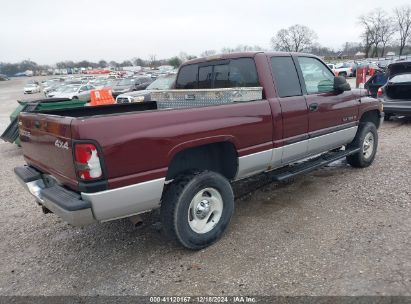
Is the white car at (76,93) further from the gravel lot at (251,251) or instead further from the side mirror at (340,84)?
the side mirror at (340,84)

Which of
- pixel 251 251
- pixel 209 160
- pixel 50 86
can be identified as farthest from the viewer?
pixel 50 86

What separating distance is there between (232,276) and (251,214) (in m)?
1.39

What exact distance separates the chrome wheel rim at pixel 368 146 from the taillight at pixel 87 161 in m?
4.74

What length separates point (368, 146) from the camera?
6273mm

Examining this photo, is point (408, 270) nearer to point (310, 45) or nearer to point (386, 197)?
point (386, 197)

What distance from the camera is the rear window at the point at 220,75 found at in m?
4.41

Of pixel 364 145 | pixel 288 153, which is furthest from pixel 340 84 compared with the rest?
pixel 364 145

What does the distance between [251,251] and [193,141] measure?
49.8 inches

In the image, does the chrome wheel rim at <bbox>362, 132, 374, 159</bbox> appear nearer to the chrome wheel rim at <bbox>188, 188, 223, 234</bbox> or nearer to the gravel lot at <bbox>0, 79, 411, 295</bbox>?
the gravel lot at <bbox>0, 79, 411, 295</bbox>

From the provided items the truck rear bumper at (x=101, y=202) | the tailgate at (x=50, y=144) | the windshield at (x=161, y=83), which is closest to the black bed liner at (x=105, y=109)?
the tailgate at (x=50, y=144)

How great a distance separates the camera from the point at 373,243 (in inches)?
145

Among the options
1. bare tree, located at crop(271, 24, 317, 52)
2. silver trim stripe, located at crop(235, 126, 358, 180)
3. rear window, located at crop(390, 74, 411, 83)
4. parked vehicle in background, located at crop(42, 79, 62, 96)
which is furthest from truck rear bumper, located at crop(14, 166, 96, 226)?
bare tree, located at crop(271, 24, 317, 52)

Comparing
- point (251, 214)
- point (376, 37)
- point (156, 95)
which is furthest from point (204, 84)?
point (376, 37)

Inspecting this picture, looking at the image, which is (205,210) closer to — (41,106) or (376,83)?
(41,106)
